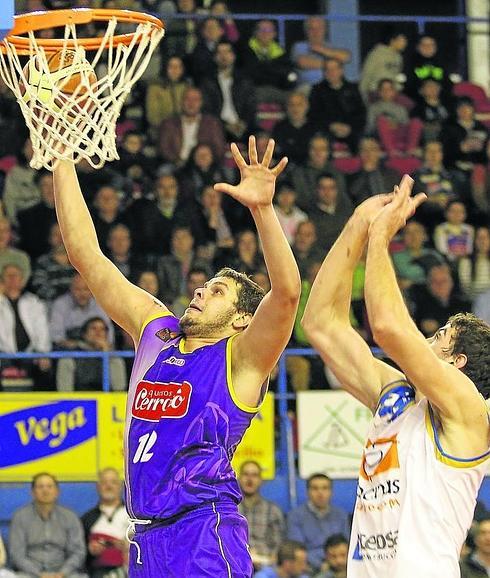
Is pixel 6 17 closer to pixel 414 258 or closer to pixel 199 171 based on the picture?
pixel 199 171

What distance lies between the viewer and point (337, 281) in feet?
19.5

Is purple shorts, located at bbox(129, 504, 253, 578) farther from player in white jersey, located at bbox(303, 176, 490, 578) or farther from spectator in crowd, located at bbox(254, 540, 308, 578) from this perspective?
spectator in crowd, located at bbox(254, 540, 308, 578)

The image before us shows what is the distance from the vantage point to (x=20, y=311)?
12.1 meters

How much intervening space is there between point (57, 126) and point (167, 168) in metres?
7.05

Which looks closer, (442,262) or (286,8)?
(442,262)

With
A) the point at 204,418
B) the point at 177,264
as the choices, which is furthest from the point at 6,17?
the point at 177,264

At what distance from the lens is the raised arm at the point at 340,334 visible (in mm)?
5945

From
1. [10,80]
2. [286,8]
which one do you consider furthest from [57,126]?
[286,8]

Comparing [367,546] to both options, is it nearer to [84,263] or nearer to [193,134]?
[84,263]

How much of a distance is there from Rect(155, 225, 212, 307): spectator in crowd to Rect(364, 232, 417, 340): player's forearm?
23.9ft

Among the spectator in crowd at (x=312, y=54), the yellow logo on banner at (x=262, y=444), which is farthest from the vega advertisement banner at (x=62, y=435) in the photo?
the spectator in crowd at (x=312, y=54)

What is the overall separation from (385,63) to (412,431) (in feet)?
35.4

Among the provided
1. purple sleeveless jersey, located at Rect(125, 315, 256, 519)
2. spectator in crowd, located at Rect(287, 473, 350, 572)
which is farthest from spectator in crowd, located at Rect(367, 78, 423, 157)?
purple sleeveless jersey, located at Rect(125, 315, 256, 519)

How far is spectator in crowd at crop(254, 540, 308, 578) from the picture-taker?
10938 millimetres
